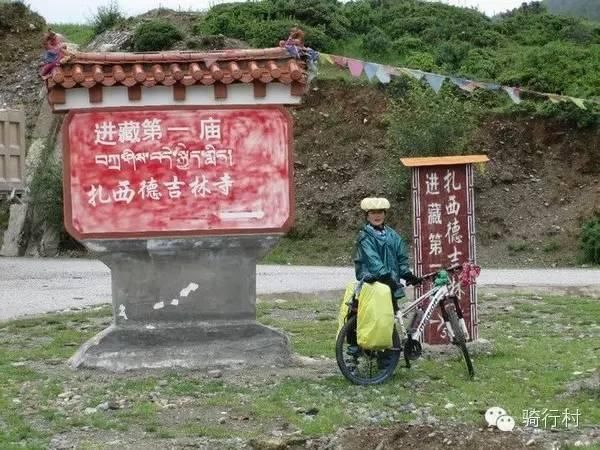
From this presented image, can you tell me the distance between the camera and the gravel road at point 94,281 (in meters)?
15.9

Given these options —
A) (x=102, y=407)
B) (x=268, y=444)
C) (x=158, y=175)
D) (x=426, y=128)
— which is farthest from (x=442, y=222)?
(x=426, y=128)

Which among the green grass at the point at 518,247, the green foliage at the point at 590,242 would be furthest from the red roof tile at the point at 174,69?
the green grass at the point at 518,247

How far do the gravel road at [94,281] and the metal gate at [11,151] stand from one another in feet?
6.07

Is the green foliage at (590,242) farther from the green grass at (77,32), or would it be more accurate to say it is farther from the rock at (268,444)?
the green grass at (77,32)

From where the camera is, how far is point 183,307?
9.66 metres

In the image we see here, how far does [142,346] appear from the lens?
956 cm

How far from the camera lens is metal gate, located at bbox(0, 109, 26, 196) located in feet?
60.2

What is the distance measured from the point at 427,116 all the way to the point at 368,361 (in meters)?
15.8

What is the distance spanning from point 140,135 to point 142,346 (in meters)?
2.01

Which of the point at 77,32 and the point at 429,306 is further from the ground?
the point at 77,32

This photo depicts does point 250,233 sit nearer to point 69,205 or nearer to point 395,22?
point 69,205

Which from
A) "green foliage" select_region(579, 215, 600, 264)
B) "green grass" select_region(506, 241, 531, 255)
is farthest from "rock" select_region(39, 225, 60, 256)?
"green foliage" select_region(579, 215, 600, 264)

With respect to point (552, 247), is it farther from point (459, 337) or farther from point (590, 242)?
point (459, 337)

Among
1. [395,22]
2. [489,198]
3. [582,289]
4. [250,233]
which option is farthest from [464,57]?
[250,233]
